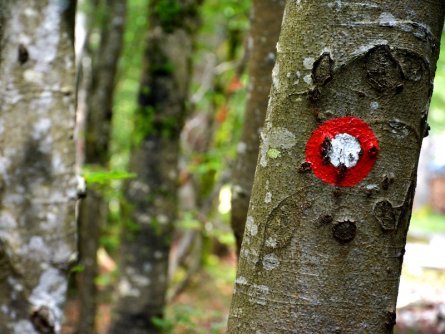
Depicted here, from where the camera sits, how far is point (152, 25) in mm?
6355

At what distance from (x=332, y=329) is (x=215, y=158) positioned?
6.65m

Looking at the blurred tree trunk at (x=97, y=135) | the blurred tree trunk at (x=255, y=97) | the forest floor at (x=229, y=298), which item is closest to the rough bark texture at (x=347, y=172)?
the blurred tree trunk at (x=255, y=97)

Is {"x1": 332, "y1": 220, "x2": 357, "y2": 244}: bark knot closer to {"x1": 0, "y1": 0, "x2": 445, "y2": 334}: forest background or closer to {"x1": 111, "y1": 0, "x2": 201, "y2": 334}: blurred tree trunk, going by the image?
{"x1": 0, "y1": 0, "x2": 445, "y2": 334}: forest background

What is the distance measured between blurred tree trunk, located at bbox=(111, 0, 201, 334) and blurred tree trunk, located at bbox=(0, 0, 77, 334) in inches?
142

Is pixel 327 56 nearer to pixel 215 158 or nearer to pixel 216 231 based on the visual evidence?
pixel 215 158

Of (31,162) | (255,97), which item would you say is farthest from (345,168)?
(255,97)

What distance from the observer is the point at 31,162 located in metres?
2.59

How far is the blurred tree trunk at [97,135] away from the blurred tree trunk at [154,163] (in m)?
1.53

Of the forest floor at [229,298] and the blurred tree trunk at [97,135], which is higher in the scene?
the blurred tree trunk at [97,135]

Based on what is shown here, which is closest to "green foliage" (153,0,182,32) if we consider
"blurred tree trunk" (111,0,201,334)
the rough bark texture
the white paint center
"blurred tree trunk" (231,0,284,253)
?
"blurred tree trunk" (111,0,201,334)

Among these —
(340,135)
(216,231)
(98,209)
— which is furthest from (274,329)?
(216,231)

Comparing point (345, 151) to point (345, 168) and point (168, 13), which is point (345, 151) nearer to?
point (345, 168)

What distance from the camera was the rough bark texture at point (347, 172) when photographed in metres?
1.39

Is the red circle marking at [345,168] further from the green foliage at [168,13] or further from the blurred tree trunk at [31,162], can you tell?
the green foliage at [168,13]
